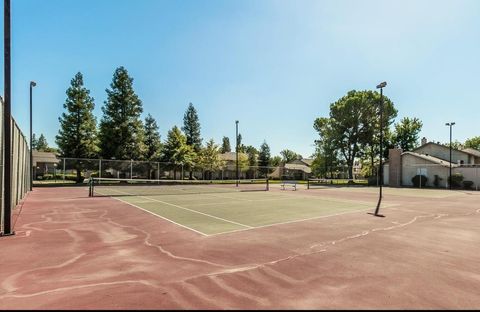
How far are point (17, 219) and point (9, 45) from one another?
614 centimetres

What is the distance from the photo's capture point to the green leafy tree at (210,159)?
5331 centimetres

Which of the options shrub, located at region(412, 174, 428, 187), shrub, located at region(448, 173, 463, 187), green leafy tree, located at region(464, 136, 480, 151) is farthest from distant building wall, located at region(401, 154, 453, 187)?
green leafy tree, located at region(464, 136, 480, 151)

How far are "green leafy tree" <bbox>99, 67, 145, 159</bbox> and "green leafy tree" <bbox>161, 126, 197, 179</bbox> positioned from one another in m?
5.28

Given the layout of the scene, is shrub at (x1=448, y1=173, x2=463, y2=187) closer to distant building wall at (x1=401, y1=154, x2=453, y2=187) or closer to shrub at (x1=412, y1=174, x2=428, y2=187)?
distant building wall at (x1=401, y1=154, x2=453, y2=187)

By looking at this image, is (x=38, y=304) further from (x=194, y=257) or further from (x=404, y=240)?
(x=404, y=240)

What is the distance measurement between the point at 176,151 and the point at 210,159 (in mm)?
7203

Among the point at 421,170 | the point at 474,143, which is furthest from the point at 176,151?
the point at 474,143

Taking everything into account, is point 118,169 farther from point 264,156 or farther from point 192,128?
point 264,156

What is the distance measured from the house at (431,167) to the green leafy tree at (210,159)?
28.3 meters

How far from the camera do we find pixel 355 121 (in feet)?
183

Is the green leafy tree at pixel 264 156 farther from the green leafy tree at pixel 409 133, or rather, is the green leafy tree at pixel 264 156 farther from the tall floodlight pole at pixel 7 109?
the tall floodlight pole at pixel 7 109

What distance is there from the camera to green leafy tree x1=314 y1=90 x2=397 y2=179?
2173 inches

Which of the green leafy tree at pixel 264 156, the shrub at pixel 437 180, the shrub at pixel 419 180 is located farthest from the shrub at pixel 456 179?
the green leafy tree at pixel 264 156

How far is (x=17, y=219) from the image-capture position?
11289 mm
